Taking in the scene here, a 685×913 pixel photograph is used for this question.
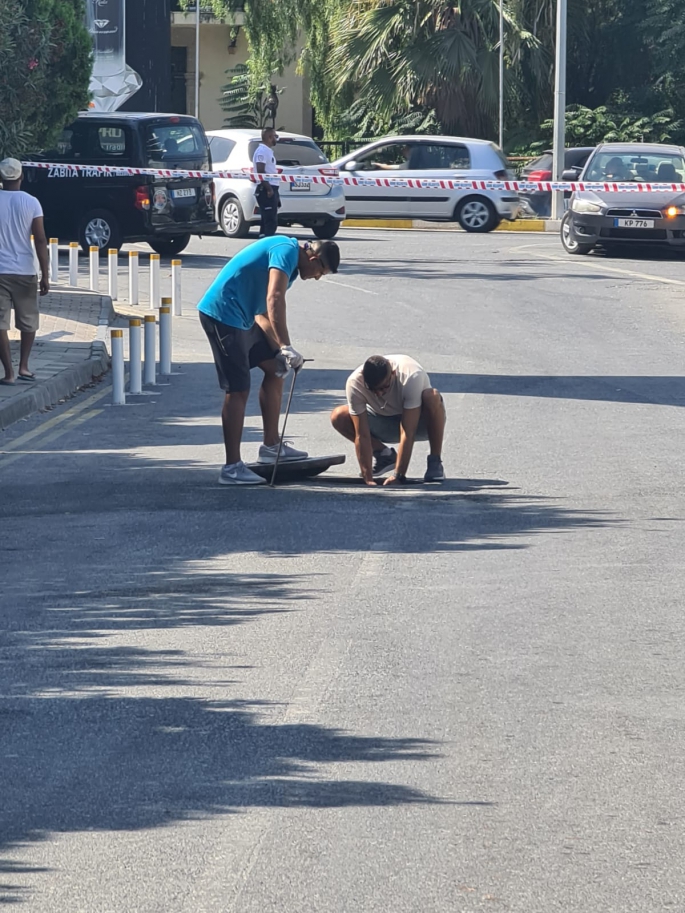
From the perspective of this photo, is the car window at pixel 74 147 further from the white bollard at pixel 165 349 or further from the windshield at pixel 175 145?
the white bollard at pixel 165 349

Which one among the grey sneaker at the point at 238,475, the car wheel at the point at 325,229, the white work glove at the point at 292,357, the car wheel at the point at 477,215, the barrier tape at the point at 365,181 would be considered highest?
the barrier tape at the point at 365,181

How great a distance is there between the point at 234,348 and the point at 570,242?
56.7 ft

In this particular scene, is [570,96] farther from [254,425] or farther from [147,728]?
[147,728]

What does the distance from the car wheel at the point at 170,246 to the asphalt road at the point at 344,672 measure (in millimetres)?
12575

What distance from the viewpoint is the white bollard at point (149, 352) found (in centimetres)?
1391

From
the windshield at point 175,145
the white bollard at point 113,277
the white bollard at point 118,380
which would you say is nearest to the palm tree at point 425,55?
the windshield at point 175,145

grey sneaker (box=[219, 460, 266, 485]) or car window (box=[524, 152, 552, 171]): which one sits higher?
car window (box=[524, 152, 552, 171])

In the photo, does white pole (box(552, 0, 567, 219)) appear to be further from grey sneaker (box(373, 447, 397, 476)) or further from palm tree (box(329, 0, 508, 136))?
grey sneaker (box(373, 447, 397, 476))

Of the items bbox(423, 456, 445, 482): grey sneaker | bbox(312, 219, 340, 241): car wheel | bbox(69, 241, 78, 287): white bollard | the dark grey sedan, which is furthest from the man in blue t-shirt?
bbox(312, 219, 340, 241): car wheel

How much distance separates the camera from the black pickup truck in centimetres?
2367

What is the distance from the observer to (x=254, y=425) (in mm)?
12250

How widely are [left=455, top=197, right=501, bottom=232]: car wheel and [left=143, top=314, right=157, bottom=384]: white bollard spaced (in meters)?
17.7

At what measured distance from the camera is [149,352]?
1414cm

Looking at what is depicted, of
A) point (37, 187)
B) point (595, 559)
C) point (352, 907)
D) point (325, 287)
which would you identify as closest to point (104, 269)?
point (37, 187)
